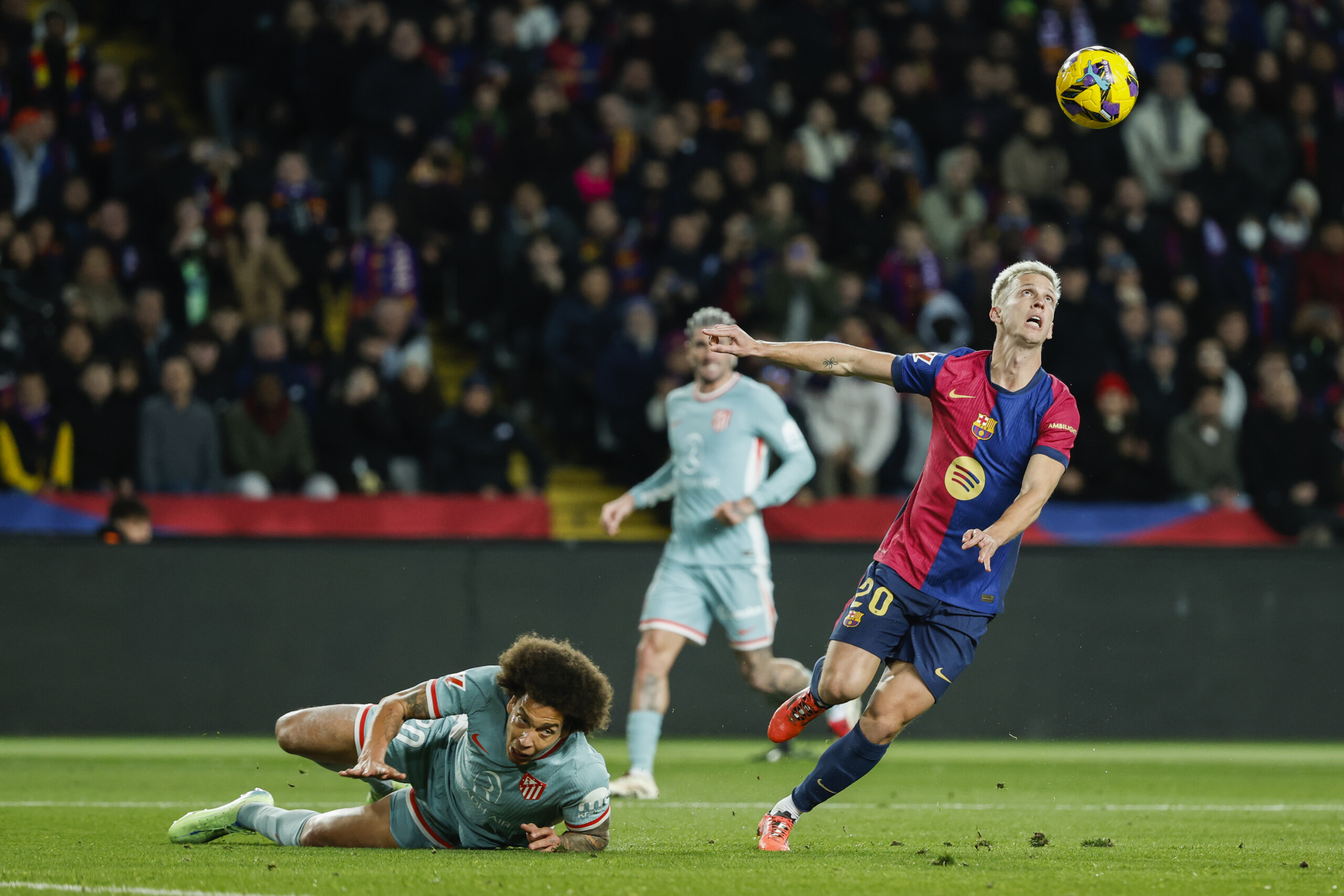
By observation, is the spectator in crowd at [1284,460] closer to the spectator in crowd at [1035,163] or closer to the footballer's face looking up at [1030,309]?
the spectator in crowd at [1035,163]

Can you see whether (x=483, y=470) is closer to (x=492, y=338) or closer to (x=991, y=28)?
(x=492, y=338)

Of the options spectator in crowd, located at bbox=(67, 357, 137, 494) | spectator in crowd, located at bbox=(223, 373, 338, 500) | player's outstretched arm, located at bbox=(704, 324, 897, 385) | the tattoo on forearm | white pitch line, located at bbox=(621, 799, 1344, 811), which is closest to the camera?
the tattoo on forearm

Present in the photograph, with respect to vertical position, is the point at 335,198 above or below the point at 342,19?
below

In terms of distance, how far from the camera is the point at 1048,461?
614 centimetres

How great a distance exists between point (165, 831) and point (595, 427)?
781 centimetres

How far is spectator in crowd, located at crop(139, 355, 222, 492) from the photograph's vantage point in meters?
12.5

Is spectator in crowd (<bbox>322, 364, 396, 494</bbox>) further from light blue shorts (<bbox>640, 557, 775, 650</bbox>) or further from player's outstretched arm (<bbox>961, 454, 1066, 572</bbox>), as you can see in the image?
player's outstretched arm (<bbox>961, 454, 1066, 572</bbox>)

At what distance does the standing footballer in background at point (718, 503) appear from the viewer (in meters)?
8.89

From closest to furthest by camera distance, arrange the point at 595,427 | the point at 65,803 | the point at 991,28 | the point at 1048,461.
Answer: the point at 1048,461, the point at 65,803, the point at 595,427, the point at 991,28

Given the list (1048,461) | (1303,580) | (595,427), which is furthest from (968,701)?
(1048,461)

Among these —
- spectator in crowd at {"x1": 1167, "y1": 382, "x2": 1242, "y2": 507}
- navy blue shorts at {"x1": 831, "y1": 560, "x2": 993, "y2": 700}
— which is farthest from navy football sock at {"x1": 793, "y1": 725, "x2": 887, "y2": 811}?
spectator in crowd at {"x1": 1167, "y1": 382, "x2": 1242, "y2": 507}

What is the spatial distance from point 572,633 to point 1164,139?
8774mm

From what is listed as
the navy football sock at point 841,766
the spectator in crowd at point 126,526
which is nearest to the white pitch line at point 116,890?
the navy football sock at point 841,766

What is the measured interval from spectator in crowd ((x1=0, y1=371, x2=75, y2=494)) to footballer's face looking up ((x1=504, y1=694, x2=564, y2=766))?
797cm
